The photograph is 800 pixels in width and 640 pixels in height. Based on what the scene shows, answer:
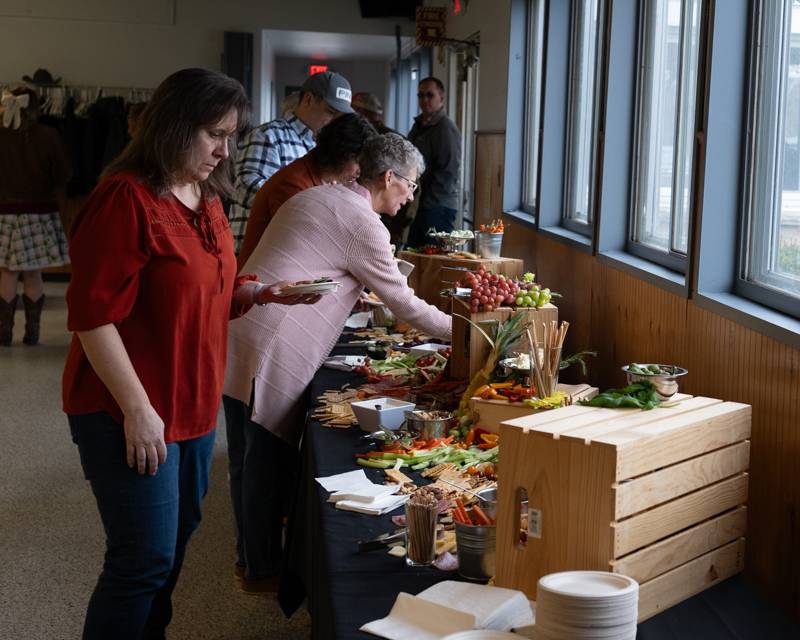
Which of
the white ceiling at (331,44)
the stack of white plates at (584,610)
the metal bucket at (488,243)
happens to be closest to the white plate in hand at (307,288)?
the stack of white plates at (584,610)

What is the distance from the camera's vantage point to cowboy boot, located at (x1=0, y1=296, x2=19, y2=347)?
774cm

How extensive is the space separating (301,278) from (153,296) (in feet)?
3.44

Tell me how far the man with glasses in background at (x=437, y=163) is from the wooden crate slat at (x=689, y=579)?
18.3 feet

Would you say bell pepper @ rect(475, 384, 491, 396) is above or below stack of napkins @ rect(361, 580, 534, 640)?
above

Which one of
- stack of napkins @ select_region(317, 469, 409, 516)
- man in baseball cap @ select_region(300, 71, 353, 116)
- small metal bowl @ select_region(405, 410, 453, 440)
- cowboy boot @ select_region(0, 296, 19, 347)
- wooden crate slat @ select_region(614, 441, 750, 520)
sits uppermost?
man in baseball cap @ select_region(300, 71, 353, 116)

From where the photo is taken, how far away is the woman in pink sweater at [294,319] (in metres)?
3.03

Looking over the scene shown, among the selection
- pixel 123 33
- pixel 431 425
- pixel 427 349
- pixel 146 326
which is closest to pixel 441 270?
pixel 427 349

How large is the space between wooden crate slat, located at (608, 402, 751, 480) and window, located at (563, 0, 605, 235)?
106 inches

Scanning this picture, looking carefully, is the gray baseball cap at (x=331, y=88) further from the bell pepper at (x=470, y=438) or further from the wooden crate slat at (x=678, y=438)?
the wooden crate slat at (x=678, y=438)

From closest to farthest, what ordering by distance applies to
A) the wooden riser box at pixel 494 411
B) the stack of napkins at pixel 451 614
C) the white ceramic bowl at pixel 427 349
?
the stack of napkins at pixel 451 614 < the wooden riser box at pixel 494 411 < the white ceramic bowl at pixel 427 349

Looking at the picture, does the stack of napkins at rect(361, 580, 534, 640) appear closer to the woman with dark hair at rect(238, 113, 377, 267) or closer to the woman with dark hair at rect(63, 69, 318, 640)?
the woman with dark hair at rect(63, 69, 318, 640)

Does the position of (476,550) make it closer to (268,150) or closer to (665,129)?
(665,129)

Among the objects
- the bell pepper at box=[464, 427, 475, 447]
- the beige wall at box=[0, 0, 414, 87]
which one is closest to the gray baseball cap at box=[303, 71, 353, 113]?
the bell pepper at box=[464, 427, 475, 447]

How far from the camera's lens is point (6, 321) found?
25.4 ft
